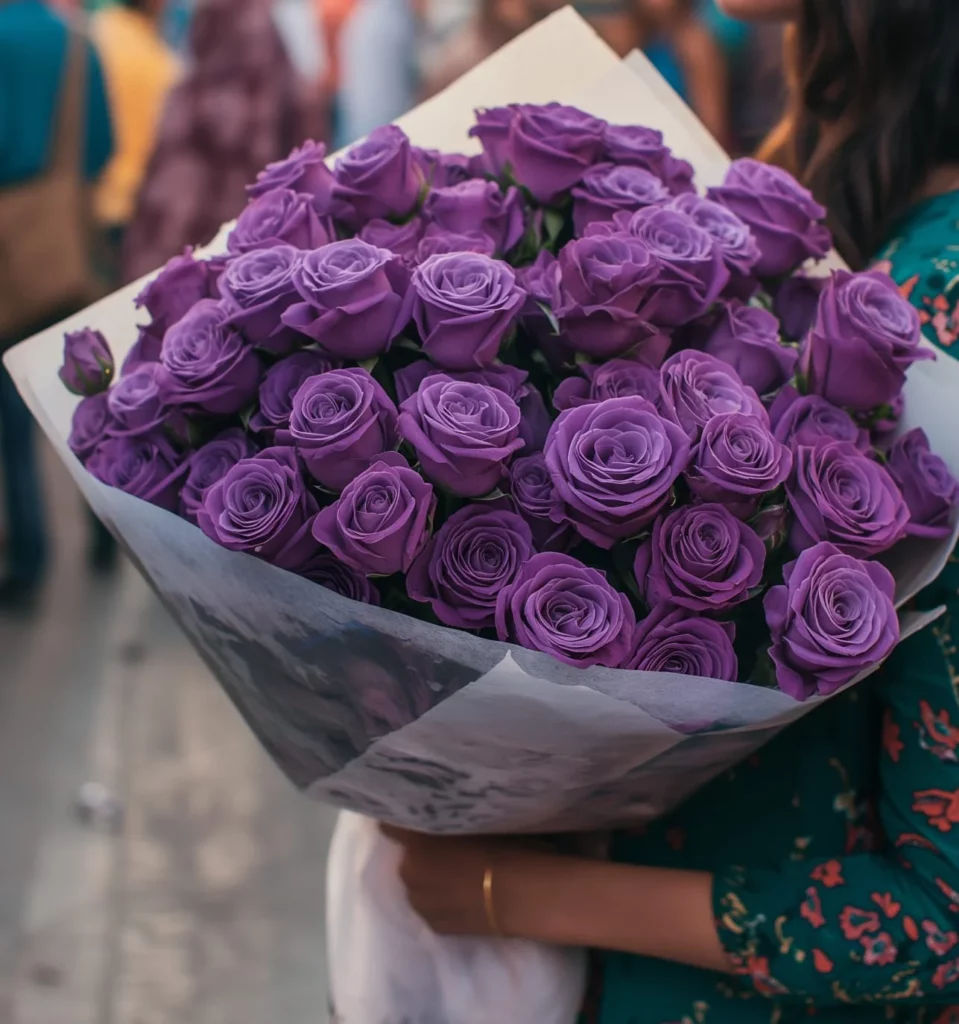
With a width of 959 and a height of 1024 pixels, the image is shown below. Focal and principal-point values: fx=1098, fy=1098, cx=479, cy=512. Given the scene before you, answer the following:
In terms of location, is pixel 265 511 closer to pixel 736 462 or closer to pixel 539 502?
pixel 539 502

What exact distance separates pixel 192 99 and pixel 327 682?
9.05ft

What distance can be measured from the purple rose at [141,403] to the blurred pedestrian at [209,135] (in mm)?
2373

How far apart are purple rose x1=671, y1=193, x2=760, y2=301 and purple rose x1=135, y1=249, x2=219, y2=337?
349 millimetres

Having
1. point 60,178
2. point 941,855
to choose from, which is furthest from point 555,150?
point 60,178

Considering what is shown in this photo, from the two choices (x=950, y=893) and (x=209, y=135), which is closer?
(x=950, y=893)

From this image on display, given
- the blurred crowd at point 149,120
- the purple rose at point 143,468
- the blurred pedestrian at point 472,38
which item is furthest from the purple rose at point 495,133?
the blurred crowd at point 149,120

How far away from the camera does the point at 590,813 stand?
80 cm

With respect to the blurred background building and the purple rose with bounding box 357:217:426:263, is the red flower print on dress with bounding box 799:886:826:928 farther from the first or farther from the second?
the blurred background building

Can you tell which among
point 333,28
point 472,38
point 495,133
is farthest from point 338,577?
point 333,28

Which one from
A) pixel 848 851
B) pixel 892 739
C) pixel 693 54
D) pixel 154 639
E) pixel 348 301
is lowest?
pixel 154 639

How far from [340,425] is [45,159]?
265 cm

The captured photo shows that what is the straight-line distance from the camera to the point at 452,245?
761 millimetres

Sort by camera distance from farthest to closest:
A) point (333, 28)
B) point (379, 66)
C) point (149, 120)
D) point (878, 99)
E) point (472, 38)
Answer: point (333, 28)
point (379, 66)
point (149, 120)
point (472, 38)
point (878, 99)

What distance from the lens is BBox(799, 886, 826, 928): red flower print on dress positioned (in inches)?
31.9
